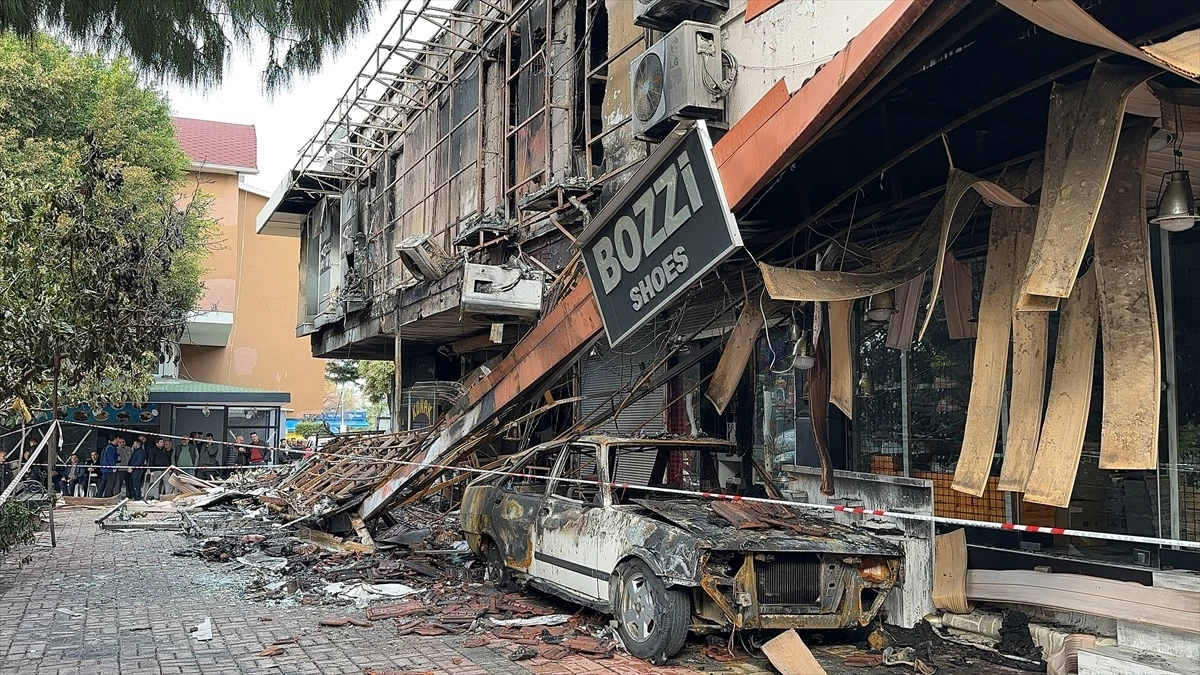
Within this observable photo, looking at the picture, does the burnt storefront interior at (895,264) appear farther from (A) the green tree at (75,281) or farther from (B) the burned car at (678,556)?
(A) the green tree at (75,281)

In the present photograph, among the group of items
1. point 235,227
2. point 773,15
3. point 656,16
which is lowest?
point 773,15

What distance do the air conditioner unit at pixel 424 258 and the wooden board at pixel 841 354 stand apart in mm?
8431

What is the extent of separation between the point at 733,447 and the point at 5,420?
988cm

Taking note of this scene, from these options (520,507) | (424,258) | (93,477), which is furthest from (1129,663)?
(93,477)

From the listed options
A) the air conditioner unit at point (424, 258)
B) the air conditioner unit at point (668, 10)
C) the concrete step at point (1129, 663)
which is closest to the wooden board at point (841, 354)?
the concrete step at point (1129, 663)

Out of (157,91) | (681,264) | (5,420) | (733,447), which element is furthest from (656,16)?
(5,420)

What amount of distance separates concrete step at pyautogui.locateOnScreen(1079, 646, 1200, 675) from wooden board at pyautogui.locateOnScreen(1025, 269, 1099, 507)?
4.20 feet

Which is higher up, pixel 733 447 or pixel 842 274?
pixel 842 274

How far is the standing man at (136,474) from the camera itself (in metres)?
21.9

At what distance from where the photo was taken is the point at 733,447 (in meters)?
8.84

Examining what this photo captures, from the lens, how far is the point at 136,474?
72.5 ft

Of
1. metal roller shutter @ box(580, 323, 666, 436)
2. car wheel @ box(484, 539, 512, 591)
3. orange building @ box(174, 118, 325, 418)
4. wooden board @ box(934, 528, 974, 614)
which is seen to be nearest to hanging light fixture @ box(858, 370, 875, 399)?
wooden board @ box(934, 528, 974, 614)

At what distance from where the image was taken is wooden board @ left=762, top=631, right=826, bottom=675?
6.36m

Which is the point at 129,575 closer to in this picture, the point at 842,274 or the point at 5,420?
the point at 5,420
